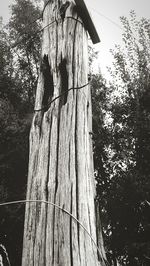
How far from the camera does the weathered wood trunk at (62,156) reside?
1.00 m

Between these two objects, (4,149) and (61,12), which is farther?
(4,149)

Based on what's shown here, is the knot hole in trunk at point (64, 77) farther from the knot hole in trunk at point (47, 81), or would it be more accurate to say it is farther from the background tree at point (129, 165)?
the background tree at point (129, 165)

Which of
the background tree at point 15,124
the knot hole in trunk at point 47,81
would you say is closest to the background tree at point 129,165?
the background tree at point 15,124

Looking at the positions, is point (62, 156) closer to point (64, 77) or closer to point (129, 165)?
point (64, 77)

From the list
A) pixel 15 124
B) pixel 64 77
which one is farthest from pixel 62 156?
pixel 15 124

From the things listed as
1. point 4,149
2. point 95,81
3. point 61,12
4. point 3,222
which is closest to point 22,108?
point 4,149

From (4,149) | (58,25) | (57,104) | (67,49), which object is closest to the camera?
(57,104)

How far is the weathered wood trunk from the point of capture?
1000 mm

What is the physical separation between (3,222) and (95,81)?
11606 millimetres

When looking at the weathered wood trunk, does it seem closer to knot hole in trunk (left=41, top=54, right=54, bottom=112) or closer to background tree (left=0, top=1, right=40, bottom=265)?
knot hole in trunk (left=41, top=54, right=54, bottom=112)

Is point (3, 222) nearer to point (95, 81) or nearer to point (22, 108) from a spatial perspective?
point (22, 108)

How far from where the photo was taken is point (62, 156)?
1183 millimetres

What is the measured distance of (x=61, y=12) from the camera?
165cm

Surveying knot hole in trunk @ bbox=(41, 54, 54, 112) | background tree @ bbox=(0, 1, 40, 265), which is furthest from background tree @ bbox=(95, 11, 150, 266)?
knot hole in trunk @ bbox=(41, 54, 54, 112)
